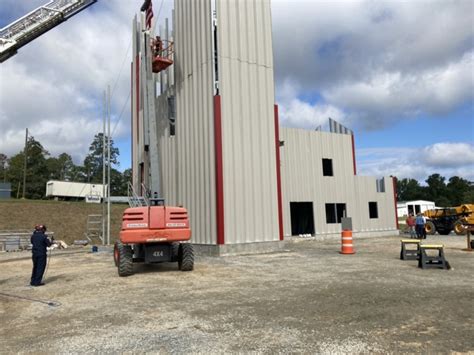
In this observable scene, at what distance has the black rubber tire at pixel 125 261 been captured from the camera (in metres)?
12.4

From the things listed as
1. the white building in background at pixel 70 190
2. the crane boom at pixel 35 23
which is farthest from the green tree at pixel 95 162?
the crane boom at pixel 35 23

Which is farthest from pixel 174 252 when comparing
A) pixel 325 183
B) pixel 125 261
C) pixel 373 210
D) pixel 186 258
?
pixel 373 210

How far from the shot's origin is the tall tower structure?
60.3ft

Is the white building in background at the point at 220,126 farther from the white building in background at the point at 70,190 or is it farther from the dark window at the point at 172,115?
the white building in background at the point at 70,190

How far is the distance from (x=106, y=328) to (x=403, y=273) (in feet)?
28.4

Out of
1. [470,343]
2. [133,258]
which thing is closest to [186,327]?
[470,343]

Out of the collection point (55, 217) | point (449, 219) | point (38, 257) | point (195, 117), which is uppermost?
point (195, 117)

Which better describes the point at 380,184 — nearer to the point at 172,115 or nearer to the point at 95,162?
the point at 172,115

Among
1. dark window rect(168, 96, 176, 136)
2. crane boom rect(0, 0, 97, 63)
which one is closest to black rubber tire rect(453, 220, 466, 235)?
Answer: dark window rect(168, 96, 176, 136)

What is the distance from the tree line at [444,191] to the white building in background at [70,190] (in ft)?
302

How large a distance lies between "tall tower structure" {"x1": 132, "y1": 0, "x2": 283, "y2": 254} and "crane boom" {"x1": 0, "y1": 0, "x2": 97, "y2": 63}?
13485 mm

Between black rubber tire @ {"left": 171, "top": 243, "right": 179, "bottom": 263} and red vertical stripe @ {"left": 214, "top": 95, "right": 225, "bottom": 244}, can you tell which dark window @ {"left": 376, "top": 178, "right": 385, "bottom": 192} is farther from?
black rubber tire @ {"left": 171, "top": 243, "right": 179, "bottom": 263}

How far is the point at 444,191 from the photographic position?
119m

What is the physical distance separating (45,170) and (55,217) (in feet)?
203
